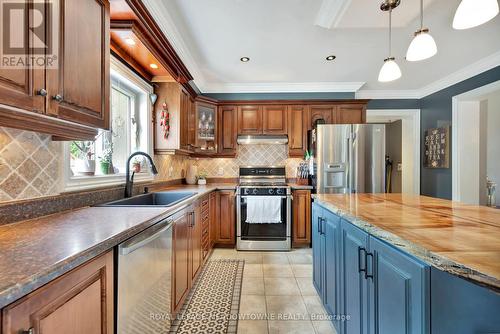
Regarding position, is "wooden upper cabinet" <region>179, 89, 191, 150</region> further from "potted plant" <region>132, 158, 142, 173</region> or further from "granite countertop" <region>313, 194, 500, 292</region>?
"granite countertop" <region>313, 194, 500, 292</region>

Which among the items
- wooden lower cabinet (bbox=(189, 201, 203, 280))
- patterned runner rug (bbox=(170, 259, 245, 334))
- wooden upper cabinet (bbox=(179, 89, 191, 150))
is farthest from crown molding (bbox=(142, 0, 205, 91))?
patterned runner rug (bbox=(170, 259, 245, 334))

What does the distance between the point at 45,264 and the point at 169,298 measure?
42.9 inches

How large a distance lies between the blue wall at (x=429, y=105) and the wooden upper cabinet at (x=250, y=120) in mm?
315

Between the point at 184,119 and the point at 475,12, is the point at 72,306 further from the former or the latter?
the point at 184,119

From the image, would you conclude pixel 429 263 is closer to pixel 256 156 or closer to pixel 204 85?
pixel 256 156

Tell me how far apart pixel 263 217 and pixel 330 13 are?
2451 mm

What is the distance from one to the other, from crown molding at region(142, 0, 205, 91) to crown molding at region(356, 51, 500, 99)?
115 inches

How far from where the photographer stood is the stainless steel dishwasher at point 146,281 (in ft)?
3.35

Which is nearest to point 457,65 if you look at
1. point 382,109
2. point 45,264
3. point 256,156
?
point 382,109

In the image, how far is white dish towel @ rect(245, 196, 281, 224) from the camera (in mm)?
3338

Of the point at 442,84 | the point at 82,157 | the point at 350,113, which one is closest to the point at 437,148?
the point at 442,84

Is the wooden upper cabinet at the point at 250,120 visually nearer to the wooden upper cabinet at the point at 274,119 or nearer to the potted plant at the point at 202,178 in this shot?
the wooden upper cabinet at the point at 274,119

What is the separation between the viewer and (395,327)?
957 mm

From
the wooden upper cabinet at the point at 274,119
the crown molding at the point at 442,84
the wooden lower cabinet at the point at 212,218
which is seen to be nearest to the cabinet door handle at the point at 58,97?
the wooden lower cabinet at the point at 212,218
